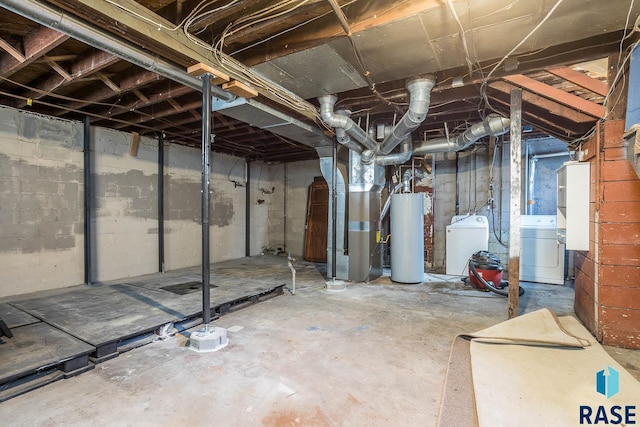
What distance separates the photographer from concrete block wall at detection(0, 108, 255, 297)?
3.86m

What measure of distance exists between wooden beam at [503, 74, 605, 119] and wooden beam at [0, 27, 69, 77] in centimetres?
389

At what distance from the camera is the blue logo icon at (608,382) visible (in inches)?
71.2

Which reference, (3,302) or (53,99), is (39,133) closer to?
(53,99)

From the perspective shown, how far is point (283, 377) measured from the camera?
2031 mm

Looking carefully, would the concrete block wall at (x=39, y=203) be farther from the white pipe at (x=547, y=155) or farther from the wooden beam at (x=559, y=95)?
the white pipe at (x=547, y=155)

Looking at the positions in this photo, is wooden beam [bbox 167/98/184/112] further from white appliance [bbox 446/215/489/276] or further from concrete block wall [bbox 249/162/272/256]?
white appliance [bbox 446/215/489/276]

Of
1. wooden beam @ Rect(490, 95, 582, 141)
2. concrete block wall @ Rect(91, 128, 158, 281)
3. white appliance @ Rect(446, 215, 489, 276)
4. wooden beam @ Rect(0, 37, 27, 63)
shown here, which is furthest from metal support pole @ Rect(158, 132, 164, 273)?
wooden beam @ Rect(490, 95, 582, 141)

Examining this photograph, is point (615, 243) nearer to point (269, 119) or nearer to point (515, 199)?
point (515, 199)

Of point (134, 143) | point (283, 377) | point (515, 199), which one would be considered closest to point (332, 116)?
point (515, 199)

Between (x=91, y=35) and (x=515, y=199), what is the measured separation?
3.62m

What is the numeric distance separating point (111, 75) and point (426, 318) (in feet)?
13.8

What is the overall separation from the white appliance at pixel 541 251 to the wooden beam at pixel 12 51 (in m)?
6.36

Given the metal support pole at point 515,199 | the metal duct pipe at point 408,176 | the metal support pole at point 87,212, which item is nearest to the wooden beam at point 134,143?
the metal support pole at point 87,212

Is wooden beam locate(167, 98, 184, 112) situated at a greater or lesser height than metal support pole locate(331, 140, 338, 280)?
greater
